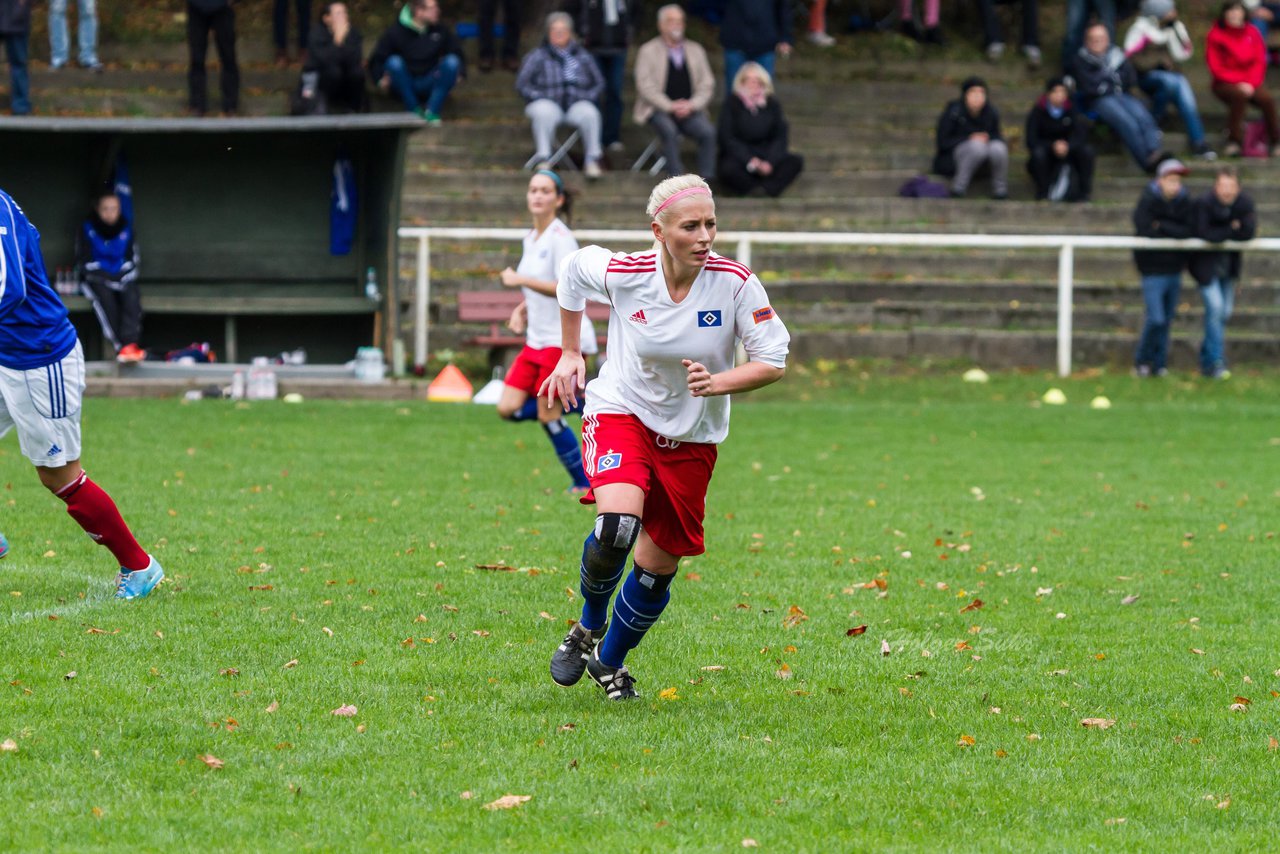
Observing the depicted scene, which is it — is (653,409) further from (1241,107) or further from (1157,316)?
(1241,107)

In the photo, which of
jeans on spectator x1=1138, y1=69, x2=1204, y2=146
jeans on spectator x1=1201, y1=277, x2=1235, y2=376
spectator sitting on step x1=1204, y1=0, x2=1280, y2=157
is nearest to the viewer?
jeans on spectator x1=1201, y1=277, x2=1235, y2=376

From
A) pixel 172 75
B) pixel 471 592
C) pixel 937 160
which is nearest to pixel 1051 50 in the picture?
pixel 937 160

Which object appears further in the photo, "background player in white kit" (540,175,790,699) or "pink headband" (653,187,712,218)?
"background player in white kit" (540,175,790,699)

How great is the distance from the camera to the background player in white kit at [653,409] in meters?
5.80

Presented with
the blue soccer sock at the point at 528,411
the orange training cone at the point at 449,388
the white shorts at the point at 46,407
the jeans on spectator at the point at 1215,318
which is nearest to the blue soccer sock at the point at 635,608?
the white shorts at the point at 46,407

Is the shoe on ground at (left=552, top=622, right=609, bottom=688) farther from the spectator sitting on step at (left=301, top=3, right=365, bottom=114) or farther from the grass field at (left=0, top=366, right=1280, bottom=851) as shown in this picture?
the spectator sitting on step at (left=301, top=3, right=365, bottom=114)

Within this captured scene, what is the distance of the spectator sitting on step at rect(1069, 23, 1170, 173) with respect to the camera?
22.6 m

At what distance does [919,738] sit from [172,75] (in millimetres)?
21139

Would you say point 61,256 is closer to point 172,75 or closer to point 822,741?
point 172,75

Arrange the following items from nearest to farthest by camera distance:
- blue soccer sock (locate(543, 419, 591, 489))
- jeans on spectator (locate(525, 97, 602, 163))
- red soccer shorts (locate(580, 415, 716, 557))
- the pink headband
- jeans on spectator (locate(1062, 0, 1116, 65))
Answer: the pink headband
red soccer shorts (locate(580, 415, 716, 557))
blue soccer sock (locate(543, 419, 591, 489))
jeans on spectator (locate(525, 97, 602, 163))
jeans on spectator (locate(1062, 0, 1116, 65))

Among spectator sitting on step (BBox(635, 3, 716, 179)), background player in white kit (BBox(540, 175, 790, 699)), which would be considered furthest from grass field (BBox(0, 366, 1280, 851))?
spectator sitting on step (BBox(635, 3, 716, 179))

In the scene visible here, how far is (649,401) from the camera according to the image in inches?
236

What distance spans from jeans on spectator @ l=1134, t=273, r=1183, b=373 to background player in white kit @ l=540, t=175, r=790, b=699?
44.5 feet

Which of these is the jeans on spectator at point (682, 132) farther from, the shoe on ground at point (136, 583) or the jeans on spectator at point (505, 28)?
the shoe on ground at point (136, 583)
